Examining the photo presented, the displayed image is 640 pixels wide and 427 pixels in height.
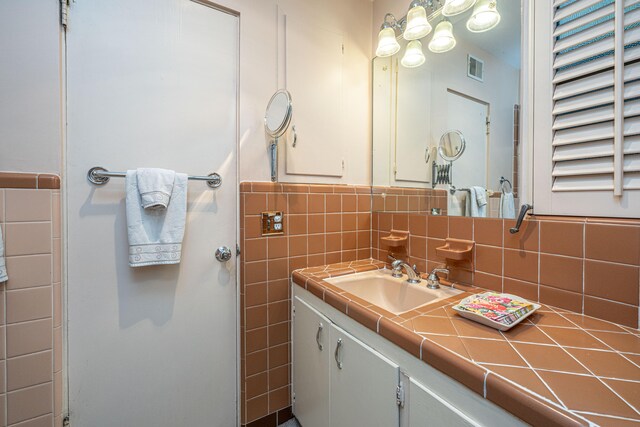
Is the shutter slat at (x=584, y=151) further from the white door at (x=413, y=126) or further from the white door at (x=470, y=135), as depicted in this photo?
the white door at (x=413, y=126)

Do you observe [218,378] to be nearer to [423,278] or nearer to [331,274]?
[331,274]

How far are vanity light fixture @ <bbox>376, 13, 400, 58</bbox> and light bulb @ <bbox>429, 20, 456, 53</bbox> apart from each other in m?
0.22

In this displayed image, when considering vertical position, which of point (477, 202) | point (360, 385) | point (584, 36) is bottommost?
point (360, 385)

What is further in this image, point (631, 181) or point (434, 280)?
point (434, 280)

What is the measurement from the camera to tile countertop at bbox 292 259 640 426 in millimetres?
481

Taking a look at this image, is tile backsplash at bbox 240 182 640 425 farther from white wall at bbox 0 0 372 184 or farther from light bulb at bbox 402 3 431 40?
light bulb at bbox 402 3 431 40

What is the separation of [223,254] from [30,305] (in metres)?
0.67

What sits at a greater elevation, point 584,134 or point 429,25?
point 429,25

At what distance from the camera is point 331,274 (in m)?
1.38

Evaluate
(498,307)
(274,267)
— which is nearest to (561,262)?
(498,307)

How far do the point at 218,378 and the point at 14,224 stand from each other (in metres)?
1.03

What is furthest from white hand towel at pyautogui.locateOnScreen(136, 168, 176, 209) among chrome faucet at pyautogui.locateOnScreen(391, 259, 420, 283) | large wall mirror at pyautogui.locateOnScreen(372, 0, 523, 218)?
large wall mirror at pyautogui.locateOnScreen(372, 0, 523, 218)

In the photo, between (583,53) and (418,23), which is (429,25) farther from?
(583,53)

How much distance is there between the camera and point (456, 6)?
1.19 metres
